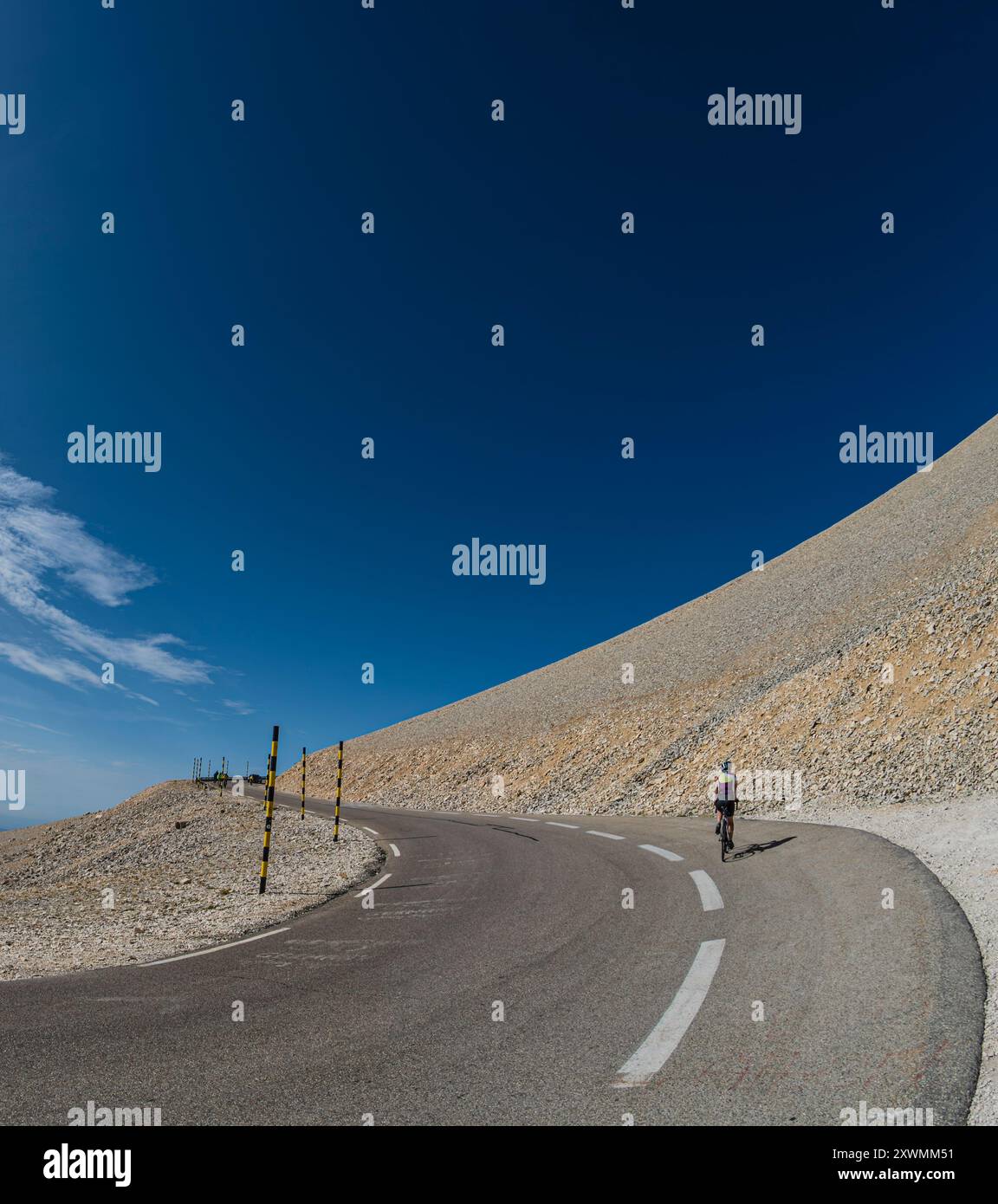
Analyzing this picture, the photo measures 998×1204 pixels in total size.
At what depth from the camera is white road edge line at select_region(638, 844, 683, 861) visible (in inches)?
490

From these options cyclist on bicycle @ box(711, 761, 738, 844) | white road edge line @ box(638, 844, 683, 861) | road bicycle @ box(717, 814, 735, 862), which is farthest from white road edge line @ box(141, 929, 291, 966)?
cyclist on bicycle @ box(711, 761, 738, 844)

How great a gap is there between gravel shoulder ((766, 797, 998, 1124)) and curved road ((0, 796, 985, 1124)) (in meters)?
0.11

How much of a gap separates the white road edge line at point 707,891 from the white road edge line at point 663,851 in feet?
5.44

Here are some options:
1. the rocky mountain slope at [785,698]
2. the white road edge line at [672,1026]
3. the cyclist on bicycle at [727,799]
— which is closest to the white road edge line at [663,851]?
the cyclist on bicycle at [727,799]

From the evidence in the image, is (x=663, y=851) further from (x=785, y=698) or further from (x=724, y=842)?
(x=785, y=698)

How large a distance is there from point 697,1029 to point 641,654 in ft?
172

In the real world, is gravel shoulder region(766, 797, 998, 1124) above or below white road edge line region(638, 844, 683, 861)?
above

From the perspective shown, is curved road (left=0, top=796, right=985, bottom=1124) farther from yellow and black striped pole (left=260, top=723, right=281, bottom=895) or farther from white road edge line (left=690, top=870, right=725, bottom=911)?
yellow and black striped pole (left=260, top=723, right=281, bottom=895)

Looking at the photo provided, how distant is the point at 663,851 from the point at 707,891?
4524 mm

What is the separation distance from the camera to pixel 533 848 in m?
15.0

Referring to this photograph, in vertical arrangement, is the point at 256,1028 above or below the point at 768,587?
below

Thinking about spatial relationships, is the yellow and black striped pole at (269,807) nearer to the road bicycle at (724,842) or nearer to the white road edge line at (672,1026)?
the white road edge line at (672,1026)
